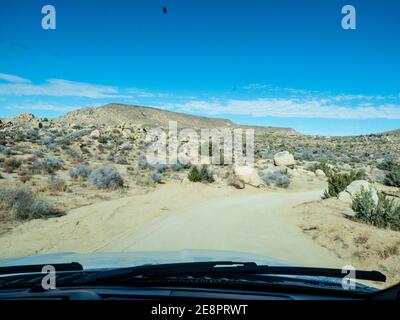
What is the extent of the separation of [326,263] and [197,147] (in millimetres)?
35956

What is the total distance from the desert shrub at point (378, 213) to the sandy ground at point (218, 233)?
2.11ft

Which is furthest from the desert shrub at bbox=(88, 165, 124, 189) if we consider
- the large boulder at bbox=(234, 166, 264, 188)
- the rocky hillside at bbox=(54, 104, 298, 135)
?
the rocky hillside at bbox=(54, 104, 298, 135)

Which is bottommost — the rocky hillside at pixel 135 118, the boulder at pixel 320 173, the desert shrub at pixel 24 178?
the boulder at pixel 320 173

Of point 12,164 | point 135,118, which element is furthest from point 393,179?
point 135,118

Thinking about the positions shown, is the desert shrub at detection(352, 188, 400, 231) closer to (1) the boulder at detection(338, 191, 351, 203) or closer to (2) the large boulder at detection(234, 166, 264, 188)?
(1) the boulder at detection(338, 191, 351, 203)

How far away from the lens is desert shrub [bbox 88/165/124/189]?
73.0 feet

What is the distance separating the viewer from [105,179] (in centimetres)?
2238

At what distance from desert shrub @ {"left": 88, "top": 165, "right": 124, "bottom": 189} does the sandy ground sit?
4.38 metres

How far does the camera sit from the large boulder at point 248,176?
93.0 ft

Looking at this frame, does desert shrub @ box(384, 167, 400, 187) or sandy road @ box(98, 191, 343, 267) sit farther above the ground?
desert shrub @ box(384, 167, 400, 187)

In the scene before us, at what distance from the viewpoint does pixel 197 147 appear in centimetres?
4541

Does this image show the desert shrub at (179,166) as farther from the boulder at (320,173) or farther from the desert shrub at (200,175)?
the boulder at (320,173)

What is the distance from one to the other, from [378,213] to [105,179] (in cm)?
1292

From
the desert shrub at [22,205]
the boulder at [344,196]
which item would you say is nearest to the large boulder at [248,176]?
the boulder at [344,196]
